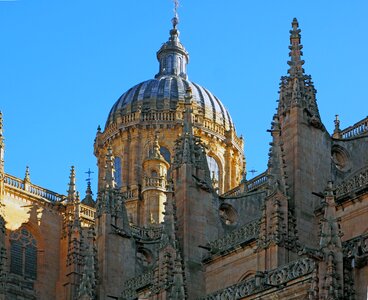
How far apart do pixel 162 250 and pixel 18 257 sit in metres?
16.1

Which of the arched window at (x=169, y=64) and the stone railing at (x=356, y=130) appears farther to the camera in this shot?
the arched window at (x=169, y=64)

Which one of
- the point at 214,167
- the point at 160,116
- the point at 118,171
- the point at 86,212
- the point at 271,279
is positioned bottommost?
the point at 271,279

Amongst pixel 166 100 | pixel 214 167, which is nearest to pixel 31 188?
pixel 166 100

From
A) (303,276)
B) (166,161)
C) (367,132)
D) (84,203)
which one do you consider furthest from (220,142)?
(303,276)

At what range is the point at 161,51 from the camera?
75.8 metres

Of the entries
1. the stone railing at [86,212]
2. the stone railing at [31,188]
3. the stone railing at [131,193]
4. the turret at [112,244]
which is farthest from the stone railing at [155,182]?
the turret at [112,244]

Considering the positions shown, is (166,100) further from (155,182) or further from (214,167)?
(155,182)

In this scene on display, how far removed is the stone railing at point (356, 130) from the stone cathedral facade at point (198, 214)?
0.06 m

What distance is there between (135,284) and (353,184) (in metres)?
12.7

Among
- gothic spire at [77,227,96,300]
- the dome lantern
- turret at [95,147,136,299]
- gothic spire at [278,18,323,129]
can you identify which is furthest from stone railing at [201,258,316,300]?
the dome lantern

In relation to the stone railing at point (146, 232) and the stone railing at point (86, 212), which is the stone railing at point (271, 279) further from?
the stone railing at point (86, 212)

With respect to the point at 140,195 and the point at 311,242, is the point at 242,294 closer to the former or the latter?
the point at 311,242

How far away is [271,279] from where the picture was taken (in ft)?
120

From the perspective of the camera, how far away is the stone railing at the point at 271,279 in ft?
115
